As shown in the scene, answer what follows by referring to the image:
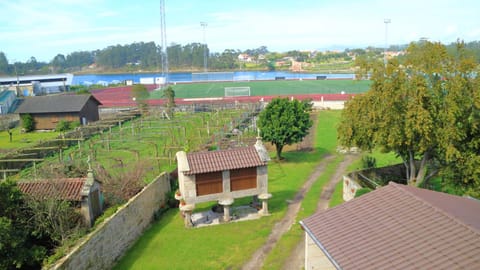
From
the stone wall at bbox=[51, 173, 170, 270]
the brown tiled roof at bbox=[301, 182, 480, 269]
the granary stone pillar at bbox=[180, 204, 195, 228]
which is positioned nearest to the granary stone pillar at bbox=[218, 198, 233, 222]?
the granary stone pillar at bbox=[180, 204, 195, 228]

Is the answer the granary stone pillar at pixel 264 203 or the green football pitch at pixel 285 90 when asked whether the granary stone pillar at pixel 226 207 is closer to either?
the granary stone pillar at pixel 264 203

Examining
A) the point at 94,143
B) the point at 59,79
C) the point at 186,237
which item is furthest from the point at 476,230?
the point at 59,79

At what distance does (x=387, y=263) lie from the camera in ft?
29.7

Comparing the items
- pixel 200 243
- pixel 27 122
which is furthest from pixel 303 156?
pixel 27 122

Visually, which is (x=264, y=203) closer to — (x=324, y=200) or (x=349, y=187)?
(x=324, y=200)

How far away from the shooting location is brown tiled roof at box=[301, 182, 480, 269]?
8914 millimetres

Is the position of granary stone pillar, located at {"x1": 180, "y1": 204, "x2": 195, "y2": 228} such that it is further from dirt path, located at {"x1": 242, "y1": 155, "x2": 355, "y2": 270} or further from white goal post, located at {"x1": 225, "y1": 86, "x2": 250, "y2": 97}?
white goal post, located at {"x1": 225, "y1": 86, "x2": 250, "y2": 97}

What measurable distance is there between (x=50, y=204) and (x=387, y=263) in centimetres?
1232

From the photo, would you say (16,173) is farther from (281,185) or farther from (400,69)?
(400,69)

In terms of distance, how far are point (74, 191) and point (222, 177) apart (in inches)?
262

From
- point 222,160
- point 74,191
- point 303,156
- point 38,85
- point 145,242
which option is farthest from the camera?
point 38,85

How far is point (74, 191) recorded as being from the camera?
56.0 feet

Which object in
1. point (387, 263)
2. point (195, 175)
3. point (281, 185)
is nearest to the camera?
point (387, 263)

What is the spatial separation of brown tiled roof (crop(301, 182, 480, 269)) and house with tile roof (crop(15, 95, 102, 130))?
143 feet
